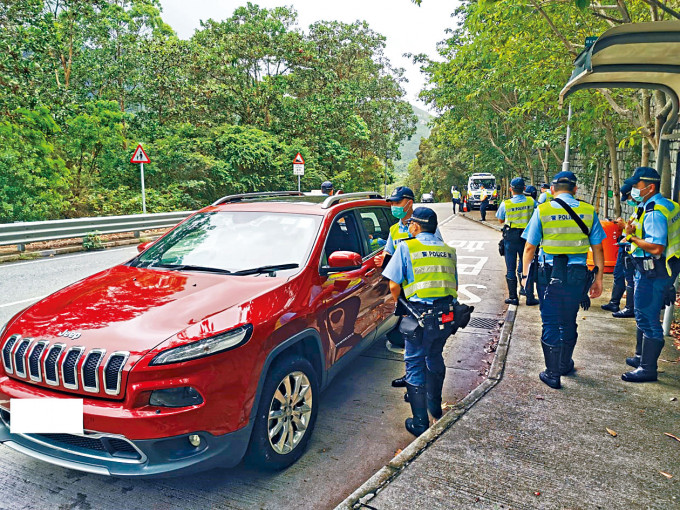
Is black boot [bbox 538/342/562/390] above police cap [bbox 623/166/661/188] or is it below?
below

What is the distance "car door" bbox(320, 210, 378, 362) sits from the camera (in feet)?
12.4

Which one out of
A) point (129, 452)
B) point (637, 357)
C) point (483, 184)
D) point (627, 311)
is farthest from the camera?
point (483, 184)

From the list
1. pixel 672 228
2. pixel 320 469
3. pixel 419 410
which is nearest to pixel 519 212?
pixel 672 228

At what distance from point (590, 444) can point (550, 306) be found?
132cm

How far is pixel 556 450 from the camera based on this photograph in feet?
10.8

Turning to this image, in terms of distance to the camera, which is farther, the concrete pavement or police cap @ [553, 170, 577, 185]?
police cap @ [553, 170, 577, 185]

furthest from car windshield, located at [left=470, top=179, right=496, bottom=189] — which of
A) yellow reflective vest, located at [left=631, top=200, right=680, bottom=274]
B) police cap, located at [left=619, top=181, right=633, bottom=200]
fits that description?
yellow reflective vest, located at [left=631, top=200, right=680, bottom=274]

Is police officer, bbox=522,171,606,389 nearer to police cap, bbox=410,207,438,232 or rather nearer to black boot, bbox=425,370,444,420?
black boot, bbox=425,370,444,420

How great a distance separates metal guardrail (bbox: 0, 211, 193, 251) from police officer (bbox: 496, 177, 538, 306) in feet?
34.3

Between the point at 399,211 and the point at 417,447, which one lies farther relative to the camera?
the point at 399,211

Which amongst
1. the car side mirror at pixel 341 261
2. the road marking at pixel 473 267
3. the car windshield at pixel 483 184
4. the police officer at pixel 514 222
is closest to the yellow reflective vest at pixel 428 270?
the car side mirror at pixel 341 261

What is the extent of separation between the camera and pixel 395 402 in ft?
14.0

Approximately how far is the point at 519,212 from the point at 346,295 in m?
4.09

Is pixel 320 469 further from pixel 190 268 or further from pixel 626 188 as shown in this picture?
pixel 626 188
